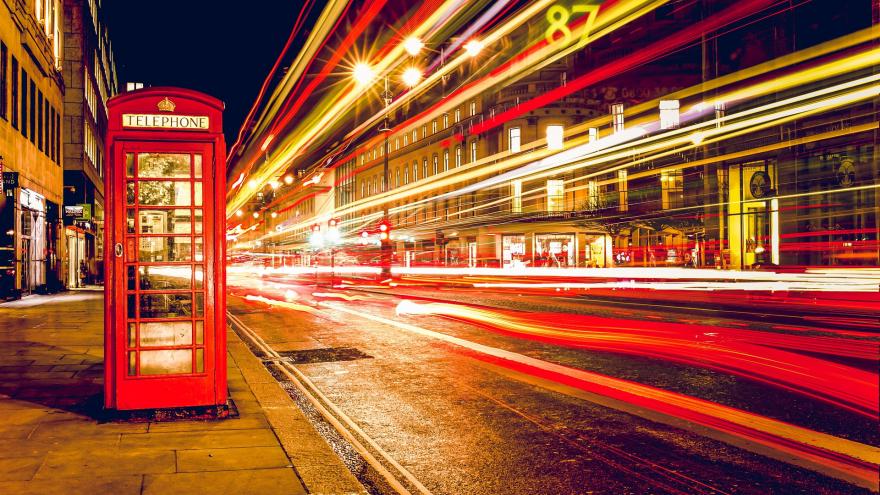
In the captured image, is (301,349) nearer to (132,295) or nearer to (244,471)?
(132,295)

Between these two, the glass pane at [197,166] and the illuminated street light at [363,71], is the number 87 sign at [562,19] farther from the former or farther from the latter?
the glass pane at [197,166]

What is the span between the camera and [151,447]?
195 inches

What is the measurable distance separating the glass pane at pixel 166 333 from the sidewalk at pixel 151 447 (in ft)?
2.32

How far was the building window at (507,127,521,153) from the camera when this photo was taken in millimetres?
48719

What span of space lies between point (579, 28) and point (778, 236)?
1952 centimetres

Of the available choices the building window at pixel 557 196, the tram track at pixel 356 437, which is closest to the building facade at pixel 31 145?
the tram track at pixel 356 437

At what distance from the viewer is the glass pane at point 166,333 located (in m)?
5.90

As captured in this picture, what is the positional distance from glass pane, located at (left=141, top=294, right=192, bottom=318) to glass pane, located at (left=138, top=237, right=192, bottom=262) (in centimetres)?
33

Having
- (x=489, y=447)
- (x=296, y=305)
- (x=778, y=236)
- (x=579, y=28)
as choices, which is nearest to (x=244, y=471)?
(x=489, y=447)

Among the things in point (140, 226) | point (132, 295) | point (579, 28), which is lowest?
point (132, 295)

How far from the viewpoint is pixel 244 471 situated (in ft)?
14.5

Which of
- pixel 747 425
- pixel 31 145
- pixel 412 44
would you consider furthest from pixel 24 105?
pixel 747 425

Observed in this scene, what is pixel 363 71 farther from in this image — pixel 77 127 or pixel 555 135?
pixel 555 135

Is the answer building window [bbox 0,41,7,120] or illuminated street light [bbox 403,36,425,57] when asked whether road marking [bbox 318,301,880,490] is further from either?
building window [bbox 0,41,7,120]
